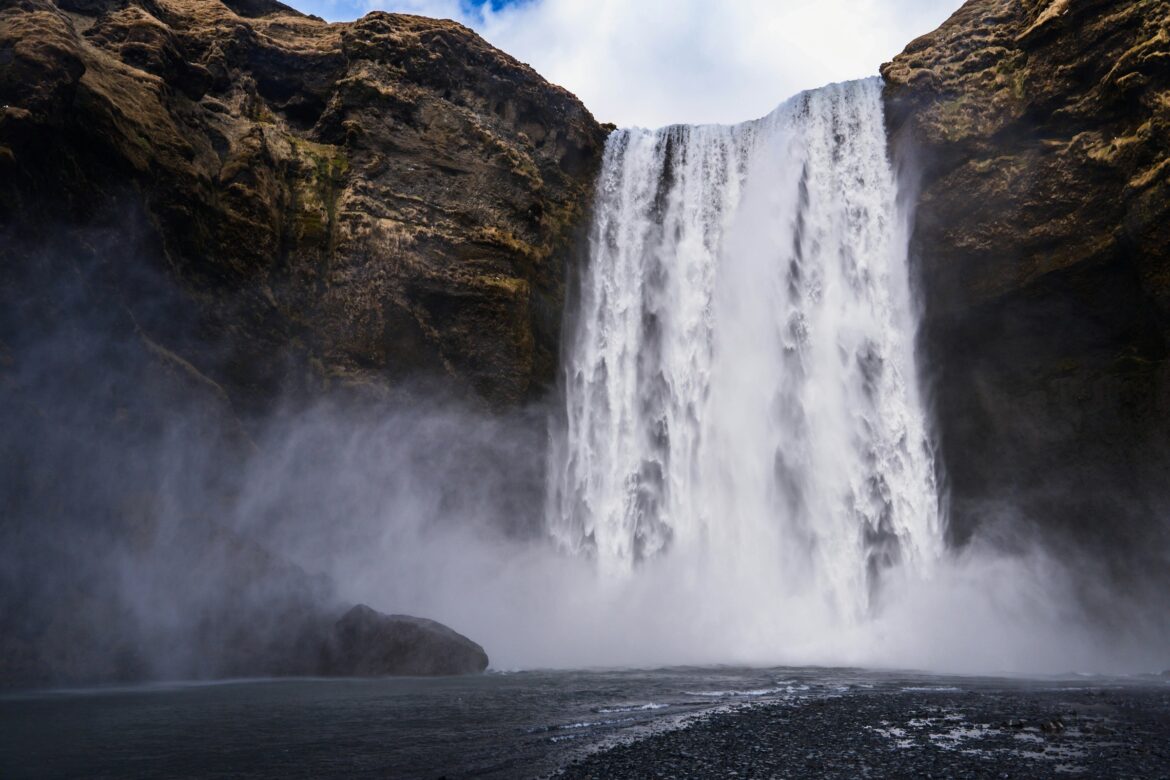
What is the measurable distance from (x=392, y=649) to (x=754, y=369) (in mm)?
13806

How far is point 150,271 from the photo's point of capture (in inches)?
733

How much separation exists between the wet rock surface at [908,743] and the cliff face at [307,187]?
15825 mm

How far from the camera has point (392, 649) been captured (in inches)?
640

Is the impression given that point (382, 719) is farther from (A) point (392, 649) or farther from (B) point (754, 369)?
(B) point (754, 369)

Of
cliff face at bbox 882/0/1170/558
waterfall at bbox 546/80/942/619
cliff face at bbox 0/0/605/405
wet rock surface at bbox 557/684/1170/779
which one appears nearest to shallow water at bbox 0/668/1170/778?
wet rock surface at bbox 557/684/1170/779

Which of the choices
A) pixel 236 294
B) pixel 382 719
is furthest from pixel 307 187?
pixel 382 719

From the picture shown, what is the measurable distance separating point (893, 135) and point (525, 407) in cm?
1433

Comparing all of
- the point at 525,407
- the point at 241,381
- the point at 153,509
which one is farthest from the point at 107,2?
the point at 525,407

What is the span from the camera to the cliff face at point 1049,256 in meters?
19.9

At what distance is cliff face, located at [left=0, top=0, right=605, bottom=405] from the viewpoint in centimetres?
1709

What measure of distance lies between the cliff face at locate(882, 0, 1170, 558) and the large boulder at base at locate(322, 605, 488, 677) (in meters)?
14.5

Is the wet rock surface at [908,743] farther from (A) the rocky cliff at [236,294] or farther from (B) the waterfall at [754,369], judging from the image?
→ (B) the waterfall at [754,369]

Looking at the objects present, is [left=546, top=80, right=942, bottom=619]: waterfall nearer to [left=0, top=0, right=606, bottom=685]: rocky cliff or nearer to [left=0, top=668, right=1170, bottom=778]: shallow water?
[left=0, top=0, right=606, bottom=685]: rocky cliff

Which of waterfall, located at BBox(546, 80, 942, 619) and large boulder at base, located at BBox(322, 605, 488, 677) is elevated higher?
waterfall, located at BBox(546, 80, 942, 619)
